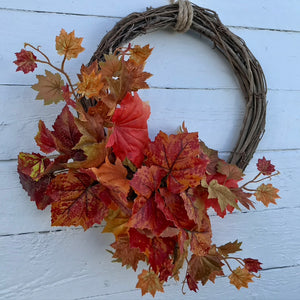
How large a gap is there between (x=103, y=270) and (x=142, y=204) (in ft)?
0.93

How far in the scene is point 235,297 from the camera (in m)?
0.86

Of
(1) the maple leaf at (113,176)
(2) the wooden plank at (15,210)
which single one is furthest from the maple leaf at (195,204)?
(2) the wooden plank at (15,210)

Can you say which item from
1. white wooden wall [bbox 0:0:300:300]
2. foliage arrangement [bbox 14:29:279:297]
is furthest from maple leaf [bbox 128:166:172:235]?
white wooden wall [bbox 0:0:300:300]

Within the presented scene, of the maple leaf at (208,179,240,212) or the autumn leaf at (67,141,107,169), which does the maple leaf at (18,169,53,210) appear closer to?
the autumn leaf at (67,141,107,169)

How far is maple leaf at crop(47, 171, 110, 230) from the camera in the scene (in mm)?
579

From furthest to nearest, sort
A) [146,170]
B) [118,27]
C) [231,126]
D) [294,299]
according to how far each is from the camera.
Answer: [294,299]
[231,126]
[118,27]
[146,170]

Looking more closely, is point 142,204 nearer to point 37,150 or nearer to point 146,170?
point 146,170

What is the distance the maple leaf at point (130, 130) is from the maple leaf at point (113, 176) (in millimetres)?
36

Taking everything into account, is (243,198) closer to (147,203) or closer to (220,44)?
(147,203)

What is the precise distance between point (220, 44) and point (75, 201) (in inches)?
19.0

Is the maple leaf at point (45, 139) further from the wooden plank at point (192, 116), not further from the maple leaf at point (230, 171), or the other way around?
the maple leaf at point (230, 171)

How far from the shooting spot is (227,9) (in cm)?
79

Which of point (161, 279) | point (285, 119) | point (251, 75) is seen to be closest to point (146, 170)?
point (161, 279)

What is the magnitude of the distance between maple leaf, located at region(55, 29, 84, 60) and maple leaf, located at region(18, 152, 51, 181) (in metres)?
0.19
